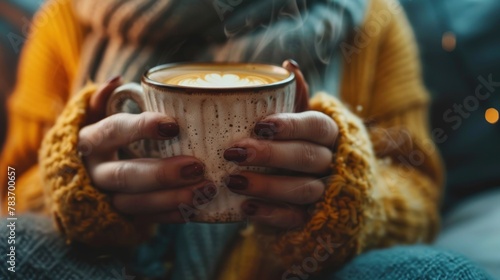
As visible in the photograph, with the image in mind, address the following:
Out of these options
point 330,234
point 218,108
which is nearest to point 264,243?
point 330,234

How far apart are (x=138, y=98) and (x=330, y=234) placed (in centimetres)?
20

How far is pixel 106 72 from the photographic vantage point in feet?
2.07

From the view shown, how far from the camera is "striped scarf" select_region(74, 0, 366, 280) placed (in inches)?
23.3

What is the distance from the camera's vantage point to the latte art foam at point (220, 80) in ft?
1.57

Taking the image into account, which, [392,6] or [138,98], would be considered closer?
[138,98]

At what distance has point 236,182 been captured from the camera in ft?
1.52

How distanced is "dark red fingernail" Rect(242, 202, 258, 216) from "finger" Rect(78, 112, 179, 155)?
0.09 meters

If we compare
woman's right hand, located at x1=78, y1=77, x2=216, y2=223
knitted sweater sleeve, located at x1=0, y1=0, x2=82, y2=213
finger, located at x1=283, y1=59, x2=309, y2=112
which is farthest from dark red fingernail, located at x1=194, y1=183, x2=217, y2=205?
knitted sweater sleeve, located at x1=0, y1=0, x2=82, y2=213

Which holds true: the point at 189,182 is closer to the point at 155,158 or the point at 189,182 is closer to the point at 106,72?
the point at 155,158

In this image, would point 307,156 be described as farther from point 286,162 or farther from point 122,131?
point 122,131

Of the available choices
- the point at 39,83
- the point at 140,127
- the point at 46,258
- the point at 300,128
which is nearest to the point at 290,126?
the point at 300,128

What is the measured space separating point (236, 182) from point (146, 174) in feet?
0.25

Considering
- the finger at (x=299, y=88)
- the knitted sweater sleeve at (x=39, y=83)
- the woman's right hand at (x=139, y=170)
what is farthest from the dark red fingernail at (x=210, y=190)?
the knitted sweater sleeve at (x=39, y=83)

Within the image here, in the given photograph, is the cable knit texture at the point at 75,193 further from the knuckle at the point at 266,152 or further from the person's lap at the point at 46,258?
the knuckle at the point at 266,152
